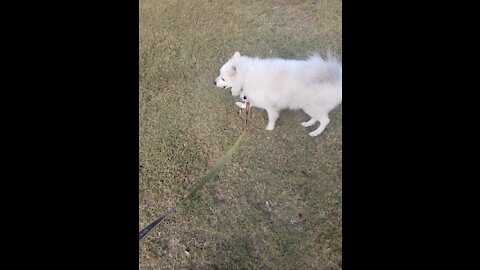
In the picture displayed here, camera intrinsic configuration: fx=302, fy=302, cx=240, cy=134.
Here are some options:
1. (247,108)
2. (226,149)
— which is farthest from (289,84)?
(226,149)

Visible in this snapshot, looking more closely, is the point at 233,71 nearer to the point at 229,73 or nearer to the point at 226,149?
the point at 229,73

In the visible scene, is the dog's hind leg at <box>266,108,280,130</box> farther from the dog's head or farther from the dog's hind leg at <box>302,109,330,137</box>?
the dog's head

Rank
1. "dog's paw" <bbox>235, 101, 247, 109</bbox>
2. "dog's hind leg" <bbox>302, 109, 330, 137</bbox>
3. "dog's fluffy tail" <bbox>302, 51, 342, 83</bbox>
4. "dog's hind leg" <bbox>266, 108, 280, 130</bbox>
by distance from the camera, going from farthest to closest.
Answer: "dog's paw" <bbox>235, 101, 247, 109</bbox>, "dog's hind leg" <bbox>266, 108, 280, 130</bbox>, "dog's hind leg" <bbox>302, 109, 330, 137</bbox>, "dog's fluffy tail" <bbox>302, 51, 342, 83</bbox>

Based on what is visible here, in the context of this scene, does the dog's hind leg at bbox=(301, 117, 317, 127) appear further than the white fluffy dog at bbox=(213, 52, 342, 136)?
Yes

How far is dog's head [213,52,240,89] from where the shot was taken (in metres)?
3.14

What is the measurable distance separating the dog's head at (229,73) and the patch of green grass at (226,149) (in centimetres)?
38

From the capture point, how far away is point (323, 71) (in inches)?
109

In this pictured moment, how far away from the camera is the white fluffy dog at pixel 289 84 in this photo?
2795mm

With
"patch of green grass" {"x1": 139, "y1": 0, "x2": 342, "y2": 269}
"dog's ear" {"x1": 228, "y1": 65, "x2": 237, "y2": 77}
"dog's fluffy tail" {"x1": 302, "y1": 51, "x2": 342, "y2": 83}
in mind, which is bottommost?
"patch of green grass" {"x1": 139, "y1": 0, "x2": 342, "y2": 269}

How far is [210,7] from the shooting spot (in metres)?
4.36

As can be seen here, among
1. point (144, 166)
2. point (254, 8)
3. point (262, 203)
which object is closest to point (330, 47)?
point (254, 8)

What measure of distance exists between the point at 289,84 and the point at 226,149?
990 millimetres

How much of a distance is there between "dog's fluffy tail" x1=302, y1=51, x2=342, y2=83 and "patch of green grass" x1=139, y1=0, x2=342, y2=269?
0.69m

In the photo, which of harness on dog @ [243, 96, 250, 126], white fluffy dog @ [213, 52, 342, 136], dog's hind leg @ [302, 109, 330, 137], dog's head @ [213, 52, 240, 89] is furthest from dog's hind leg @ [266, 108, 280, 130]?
dog's head @ [213, 52, 240, 89]
